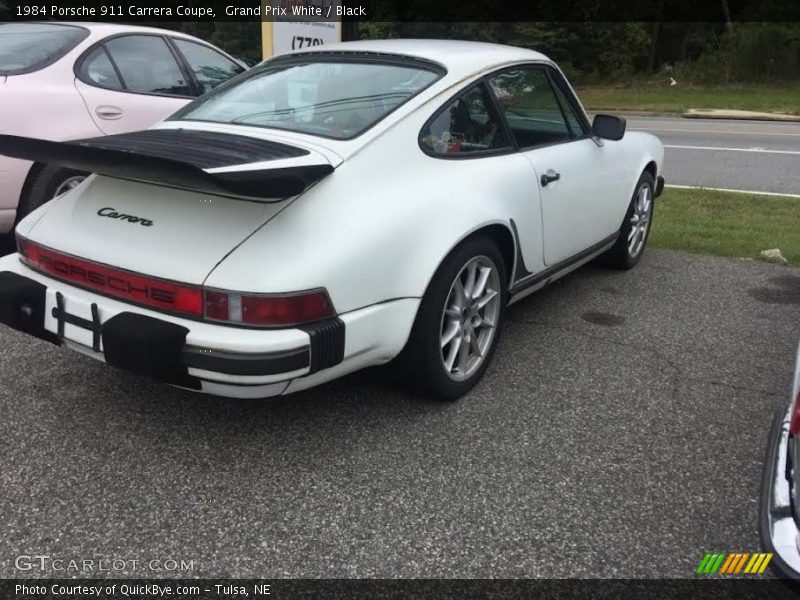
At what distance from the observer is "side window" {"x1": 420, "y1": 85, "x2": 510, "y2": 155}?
10.6 feet

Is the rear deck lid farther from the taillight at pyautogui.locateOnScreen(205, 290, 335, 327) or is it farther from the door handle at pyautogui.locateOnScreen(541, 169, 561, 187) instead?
the door handle at pyautogui.locateOnScreen(541, 169, 561, 187)

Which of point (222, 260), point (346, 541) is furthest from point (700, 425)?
point (222, 260)

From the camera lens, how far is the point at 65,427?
3012 mm

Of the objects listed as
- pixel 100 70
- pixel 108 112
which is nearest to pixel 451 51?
pixel 108 112

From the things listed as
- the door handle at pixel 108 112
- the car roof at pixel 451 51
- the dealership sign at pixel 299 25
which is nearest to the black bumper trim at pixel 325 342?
the car roof at pixel 451 51

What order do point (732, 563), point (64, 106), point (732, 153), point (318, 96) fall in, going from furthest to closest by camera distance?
1. point (732, 153)
2. point (64, 106)
3. point (318, 96)
4. point (732, 563)

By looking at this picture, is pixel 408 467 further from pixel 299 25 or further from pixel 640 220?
pixel 299 25

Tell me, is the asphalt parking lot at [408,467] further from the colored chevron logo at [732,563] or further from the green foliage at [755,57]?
the green foliage at [755,57]

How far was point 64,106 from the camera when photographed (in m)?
4.86

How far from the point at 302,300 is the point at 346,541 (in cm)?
80

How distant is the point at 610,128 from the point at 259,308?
2769mm

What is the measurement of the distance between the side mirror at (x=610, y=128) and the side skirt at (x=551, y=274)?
2.07ft

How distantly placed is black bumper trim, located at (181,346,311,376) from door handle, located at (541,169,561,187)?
5.77 feet

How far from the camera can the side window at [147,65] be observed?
212 inches
